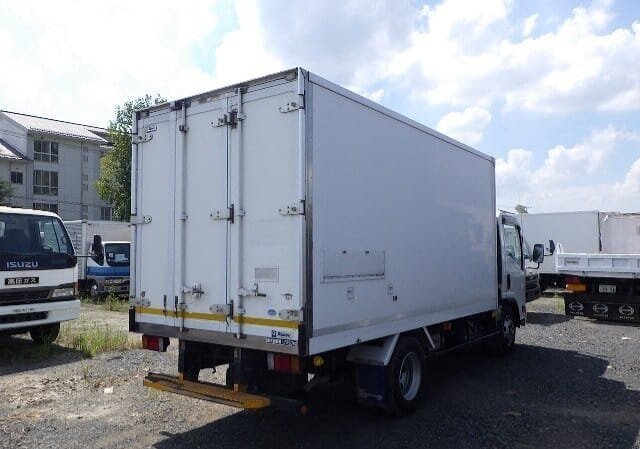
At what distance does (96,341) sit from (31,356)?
42.8 inches

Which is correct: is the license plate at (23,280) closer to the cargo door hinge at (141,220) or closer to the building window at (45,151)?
the cargo door hinge at (141,220)

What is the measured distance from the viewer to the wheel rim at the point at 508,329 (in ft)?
29.6

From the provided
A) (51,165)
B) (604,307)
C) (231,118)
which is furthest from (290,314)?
(51,165)

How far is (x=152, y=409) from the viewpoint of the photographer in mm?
6082

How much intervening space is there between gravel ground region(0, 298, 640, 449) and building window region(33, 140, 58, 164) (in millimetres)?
39494

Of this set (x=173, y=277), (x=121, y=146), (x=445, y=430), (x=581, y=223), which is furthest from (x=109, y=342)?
(x=121, y=146)

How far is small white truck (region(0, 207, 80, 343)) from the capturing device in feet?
27.8

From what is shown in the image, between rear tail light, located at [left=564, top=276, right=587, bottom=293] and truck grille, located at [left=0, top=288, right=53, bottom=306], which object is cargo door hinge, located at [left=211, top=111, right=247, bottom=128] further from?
rear tail light, located at [left=564, top=276, right=587, bottom=293]

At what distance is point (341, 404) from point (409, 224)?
230 centimetres

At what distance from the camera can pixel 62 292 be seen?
9.26 metres

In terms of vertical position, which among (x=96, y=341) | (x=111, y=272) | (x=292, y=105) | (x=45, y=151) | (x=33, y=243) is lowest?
(x=96, y=341)

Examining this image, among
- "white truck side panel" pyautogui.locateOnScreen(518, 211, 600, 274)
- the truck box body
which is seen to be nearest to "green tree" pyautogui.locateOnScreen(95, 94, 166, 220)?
"white truck side panel" pyautogui.locateOnScreen(518, 211, 600, 274)

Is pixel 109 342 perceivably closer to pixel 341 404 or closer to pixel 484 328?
pixel 341 404

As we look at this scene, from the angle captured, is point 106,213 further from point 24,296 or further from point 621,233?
point 621,233
